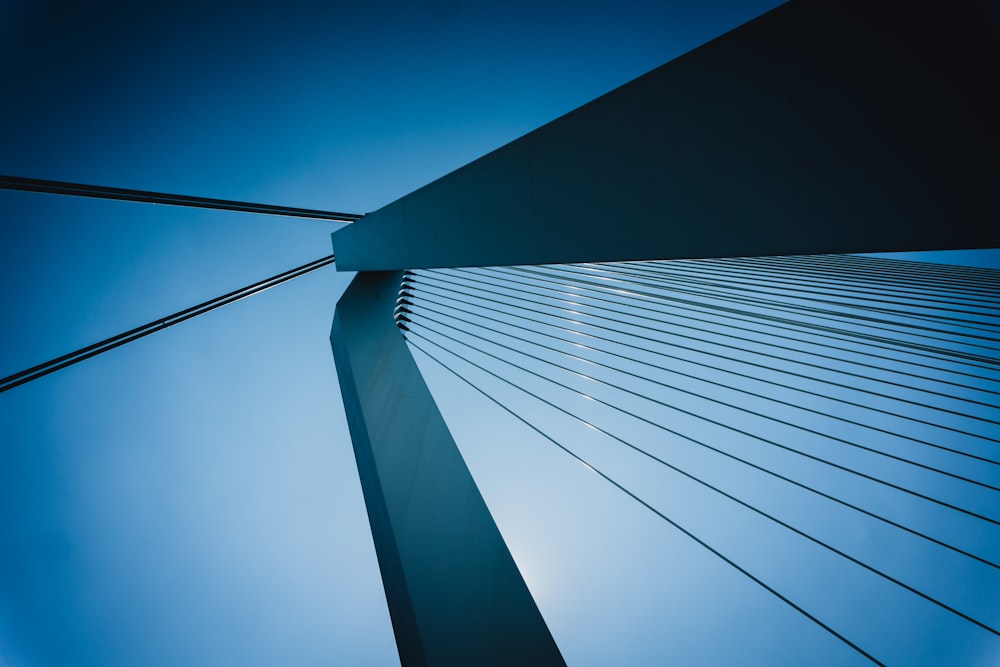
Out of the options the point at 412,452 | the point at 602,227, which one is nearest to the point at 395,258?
the point at 412,452

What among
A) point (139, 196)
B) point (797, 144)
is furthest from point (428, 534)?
point (139, 196)

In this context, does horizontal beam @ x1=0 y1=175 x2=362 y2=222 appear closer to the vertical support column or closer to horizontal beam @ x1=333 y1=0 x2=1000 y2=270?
the vertical support column

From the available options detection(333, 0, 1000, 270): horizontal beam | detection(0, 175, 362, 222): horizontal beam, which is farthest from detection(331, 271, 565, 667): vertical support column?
detection(333, 0, 1000, 270): horizontal beam

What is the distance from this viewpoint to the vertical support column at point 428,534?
2.10m

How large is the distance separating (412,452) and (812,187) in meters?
2.45

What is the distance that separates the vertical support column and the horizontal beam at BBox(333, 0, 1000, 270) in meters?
1.75

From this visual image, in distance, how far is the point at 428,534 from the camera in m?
2.40

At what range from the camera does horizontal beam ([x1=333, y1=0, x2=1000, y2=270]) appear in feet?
2.48

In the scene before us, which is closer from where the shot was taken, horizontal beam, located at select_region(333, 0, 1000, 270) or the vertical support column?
horizontal beam, located at select_region(333, 0, 1000, 270)

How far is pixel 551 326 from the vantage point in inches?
142

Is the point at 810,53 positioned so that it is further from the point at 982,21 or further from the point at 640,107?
the point at 640,107

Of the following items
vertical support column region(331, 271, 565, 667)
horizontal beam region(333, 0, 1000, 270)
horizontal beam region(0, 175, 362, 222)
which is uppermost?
horizontal beam region(0, 175, 362, 222)

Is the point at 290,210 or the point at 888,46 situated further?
the point at 290,210

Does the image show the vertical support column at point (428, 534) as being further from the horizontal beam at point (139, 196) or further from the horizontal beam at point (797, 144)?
the horizontal beam at point (797, 144)
